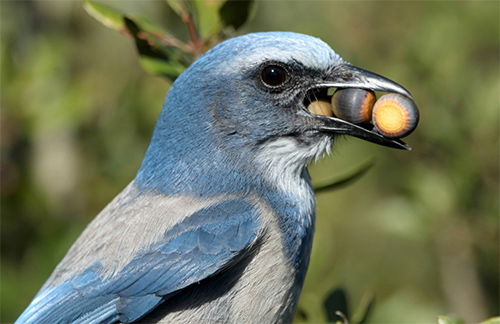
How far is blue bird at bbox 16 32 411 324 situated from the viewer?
14.6 feet

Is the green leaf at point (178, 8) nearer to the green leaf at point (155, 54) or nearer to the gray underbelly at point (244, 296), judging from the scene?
the green leaf at point (155, 54)

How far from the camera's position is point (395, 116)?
4438mm

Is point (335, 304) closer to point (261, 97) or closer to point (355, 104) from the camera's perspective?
point (355, 104)

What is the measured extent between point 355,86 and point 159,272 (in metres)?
1.31

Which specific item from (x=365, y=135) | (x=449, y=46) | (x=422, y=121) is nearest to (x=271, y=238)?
(x=365, y=135)

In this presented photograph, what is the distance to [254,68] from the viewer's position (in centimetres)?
468

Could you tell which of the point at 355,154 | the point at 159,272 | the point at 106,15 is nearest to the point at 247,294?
the point at 159,272

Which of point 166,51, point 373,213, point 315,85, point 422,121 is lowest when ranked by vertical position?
point 373,213

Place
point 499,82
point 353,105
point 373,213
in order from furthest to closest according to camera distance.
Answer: point 373,213, point 499,82, point 353,105

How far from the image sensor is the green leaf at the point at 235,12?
16.0 ft

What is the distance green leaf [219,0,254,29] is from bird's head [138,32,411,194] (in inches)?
9.6

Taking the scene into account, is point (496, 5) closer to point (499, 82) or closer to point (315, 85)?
point (499, 82)

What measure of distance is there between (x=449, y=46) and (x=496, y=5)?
0.53 meters

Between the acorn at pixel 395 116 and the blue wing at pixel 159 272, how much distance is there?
0.76 metres
